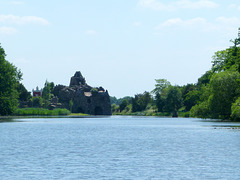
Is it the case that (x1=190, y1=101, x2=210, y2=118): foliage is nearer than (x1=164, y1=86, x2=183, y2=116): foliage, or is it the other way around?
(x1=190, y1=101, x2=210, y2=118): foliage

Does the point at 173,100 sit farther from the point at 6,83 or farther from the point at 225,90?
the point at 225,90

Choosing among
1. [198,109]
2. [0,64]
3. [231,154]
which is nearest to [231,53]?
[198,109]

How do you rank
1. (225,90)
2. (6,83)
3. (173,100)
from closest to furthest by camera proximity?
1. (225,90)
2. (6,83)
3. (173,100)

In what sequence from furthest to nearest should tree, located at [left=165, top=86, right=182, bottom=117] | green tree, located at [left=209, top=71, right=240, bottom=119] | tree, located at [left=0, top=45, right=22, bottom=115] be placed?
tree, located at [left=165, top=86, right=182, bottom=117], tree, located at [left=0, top=45, right=22, bottom=115], green tree, located at [left=209, top=71, right=240, bottom=119]

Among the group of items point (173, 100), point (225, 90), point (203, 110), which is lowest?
point (203, 110)

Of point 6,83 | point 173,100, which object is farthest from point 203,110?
point 173,100

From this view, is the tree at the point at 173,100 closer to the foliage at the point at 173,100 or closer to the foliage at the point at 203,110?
the foliage at the point at 173,100

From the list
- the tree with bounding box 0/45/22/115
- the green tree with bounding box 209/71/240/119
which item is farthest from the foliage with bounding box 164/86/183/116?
the green tree with bounding box 209/71/240/119

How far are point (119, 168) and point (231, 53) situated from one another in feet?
286

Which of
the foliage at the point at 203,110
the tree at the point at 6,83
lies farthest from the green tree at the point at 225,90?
the tree at the point at 6,83

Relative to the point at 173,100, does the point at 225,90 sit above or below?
below

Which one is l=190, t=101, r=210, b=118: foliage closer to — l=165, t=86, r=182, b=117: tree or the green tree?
the green tree

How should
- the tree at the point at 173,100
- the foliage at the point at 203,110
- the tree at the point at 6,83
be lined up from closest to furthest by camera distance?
the foliage at the point at 203,110 → the tree at the point at 6,83 → the tree at the point at 173,100

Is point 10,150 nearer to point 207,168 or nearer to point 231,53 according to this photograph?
point 207,168
